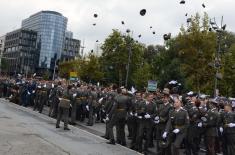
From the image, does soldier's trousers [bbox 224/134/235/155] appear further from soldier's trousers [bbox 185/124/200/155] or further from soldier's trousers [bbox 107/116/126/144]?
soldier's trousers [bbox 107/116/126/144]

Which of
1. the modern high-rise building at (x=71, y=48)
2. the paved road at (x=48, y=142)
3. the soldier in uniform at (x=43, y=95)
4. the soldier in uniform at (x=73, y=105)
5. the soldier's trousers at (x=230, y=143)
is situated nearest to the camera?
the paved road at (x=48, y=142)

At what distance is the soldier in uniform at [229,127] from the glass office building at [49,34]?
13397cm

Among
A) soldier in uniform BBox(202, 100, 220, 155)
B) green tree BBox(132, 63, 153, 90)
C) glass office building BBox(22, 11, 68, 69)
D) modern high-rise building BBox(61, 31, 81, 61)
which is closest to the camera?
soldier in uniform BBox(202, 100, 220, 155)

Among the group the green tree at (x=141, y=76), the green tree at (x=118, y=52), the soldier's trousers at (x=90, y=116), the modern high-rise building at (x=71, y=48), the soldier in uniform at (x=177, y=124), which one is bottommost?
the soldier's trousers at (x=90, y=116)

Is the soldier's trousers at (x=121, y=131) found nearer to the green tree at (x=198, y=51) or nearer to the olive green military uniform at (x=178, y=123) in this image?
the olive green military uniform at (x=178, y=123)

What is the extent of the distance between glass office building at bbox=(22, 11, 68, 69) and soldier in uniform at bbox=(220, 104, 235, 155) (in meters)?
134

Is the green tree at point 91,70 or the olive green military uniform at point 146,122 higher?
the green tree at point 91,70

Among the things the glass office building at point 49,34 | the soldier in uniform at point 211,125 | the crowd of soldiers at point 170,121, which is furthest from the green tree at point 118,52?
the glass office building at point 49,34

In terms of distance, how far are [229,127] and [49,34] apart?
142 meters

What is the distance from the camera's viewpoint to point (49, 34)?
507 ft

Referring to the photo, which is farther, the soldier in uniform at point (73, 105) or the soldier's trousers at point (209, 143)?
the soldier in uniform at point (73, 105)

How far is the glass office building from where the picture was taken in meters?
152

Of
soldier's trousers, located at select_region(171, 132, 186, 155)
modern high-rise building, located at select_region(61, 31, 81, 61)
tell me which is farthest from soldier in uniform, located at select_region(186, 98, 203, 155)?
modern high-rise building, located at select_region(61, 31, 81, 61)

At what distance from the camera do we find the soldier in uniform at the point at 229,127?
15.3 meters
